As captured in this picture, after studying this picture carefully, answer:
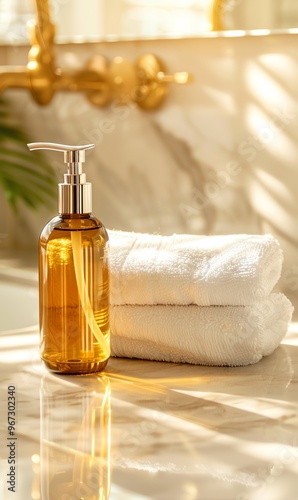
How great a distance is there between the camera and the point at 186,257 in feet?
3.04

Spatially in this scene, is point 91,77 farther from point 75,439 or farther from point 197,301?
point 75,439

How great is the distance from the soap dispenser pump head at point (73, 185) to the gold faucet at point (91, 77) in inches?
23.7

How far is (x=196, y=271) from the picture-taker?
0.91 meters

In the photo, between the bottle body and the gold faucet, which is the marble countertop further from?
the gold faucet

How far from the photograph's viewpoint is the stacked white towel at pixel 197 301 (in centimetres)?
89

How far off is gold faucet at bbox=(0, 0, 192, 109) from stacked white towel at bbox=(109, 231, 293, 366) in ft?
1.79

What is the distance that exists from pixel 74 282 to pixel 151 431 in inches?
8.0

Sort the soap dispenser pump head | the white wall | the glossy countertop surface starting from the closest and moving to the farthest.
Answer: the glossy countertop surface < the soap dispenser pump head < the white wall

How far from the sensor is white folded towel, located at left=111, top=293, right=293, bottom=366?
35.2 inches

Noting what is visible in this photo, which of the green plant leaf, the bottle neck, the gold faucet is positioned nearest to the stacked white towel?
the bottle neck

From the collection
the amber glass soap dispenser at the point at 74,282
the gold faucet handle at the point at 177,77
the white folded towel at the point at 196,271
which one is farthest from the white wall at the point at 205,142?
the amber glass soap dispenser at the point at 74,282

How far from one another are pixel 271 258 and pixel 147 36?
63 centimetres

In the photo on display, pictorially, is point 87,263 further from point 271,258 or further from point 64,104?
point 64,104

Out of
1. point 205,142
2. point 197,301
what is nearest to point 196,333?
point 197,301
